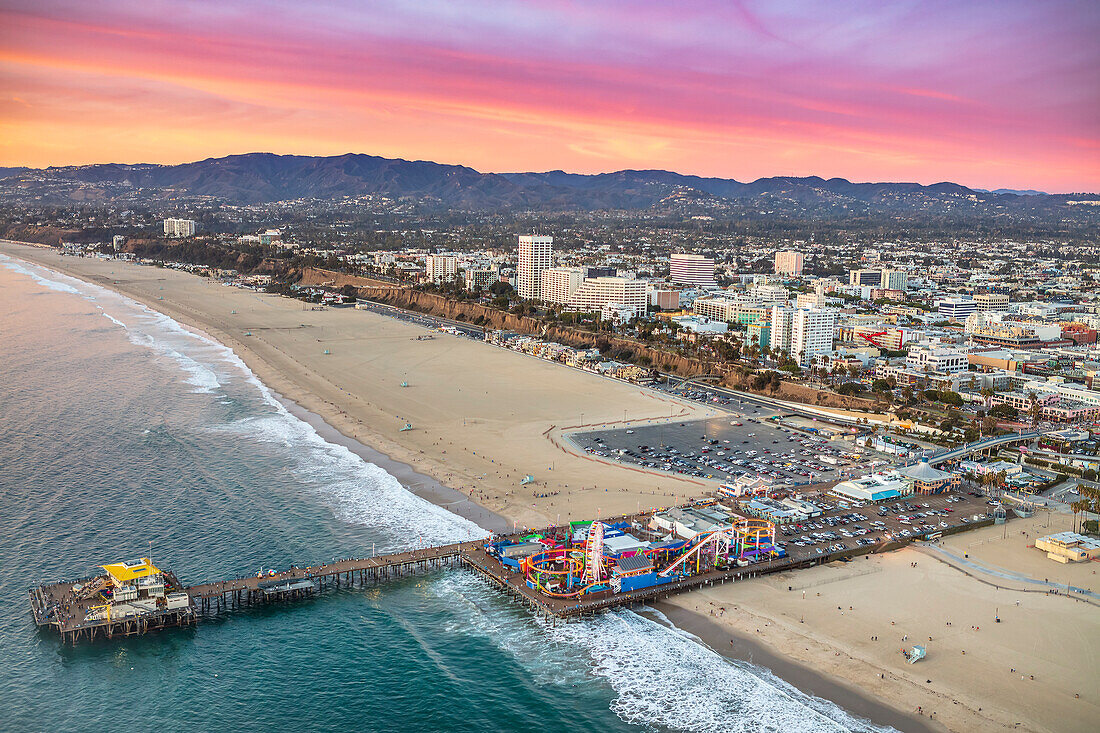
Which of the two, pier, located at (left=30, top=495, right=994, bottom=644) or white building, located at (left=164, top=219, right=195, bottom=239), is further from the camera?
white building, located at (left=164, top=219, right=195, bottom=239)

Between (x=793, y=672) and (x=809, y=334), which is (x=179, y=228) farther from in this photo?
(x=793, y=672)

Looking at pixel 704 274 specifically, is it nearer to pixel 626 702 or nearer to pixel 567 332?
pixel 567 332

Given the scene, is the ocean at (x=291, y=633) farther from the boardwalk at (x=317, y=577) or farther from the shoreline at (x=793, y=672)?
the boardwalk at (x=317, y=577)

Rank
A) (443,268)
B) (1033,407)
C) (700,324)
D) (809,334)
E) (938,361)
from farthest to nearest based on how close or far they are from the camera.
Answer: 1. (443,268)
2. (700,324)
3. (809,334)
4. (938,361)
5. (1033,407)

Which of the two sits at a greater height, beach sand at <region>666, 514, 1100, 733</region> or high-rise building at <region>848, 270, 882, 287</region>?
high-rise building at <region>848, 270, 882, 287</region>

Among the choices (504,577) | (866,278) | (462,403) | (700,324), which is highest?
(866,278)

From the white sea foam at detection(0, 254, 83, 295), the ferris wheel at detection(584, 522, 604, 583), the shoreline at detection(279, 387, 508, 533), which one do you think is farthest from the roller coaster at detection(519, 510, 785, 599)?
the white sea foam at detection(0, 254, 83, 295)

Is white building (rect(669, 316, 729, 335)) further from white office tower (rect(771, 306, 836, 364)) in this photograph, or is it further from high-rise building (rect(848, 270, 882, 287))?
high-rise building (rect(848, 270, 882, 287))

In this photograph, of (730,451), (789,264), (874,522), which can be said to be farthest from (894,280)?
(874,522)
